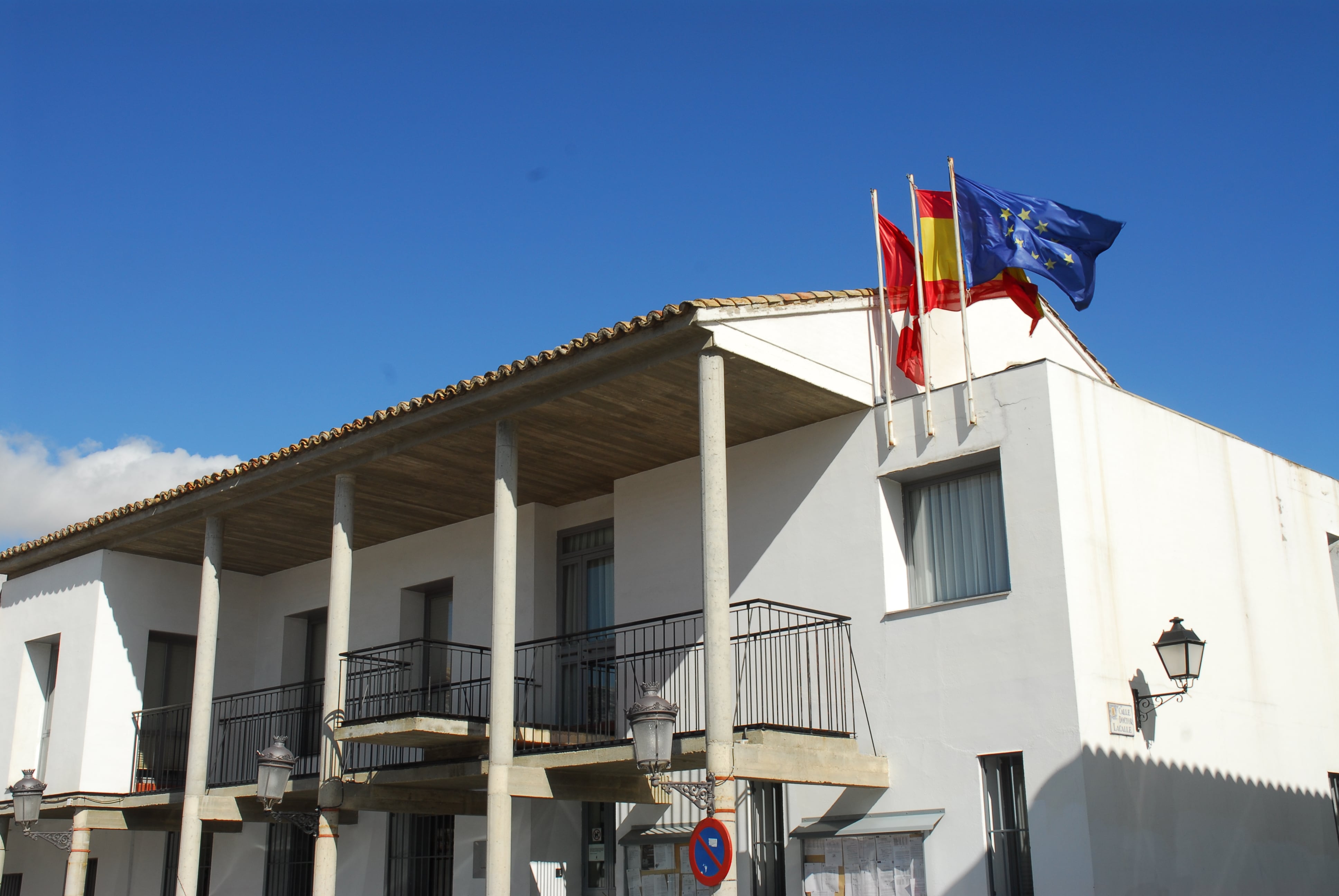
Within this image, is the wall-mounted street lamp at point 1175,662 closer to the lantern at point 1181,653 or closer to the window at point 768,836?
the lantern at point 1181,653

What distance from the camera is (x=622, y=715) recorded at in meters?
13.2

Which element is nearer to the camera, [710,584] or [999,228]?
[710,584]

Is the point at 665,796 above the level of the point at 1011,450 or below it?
below

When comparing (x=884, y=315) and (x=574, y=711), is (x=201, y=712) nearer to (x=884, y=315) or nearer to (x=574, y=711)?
(x=574, y=711)

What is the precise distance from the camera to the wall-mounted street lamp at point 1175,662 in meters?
10.2

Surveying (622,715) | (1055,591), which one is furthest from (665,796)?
(1055,591)

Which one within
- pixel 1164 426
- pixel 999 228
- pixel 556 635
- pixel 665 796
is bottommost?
pixel 665 796

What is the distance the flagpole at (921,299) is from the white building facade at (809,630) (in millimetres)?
259

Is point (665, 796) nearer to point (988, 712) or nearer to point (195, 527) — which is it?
point (988, 712)

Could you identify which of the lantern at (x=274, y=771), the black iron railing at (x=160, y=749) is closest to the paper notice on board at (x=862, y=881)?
the lantern at (x=274, y=771)

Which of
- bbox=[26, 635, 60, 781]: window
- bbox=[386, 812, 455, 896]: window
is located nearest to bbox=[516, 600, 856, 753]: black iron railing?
bbox=[386, 812, 455, 896]: window

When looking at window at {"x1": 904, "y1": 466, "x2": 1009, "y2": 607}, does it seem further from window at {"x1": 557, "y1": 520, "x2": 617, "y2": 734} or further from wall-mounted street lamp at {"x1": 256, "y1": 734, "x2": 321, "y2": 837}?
wall-mounted street lamp at {"x1": 256, "y1": 734, "x2": 321, "y2": 837}

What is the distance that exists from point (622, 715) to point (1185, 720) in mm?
5349

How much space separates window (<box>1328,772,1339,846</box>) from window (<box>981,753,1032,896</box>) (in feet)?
12.8
